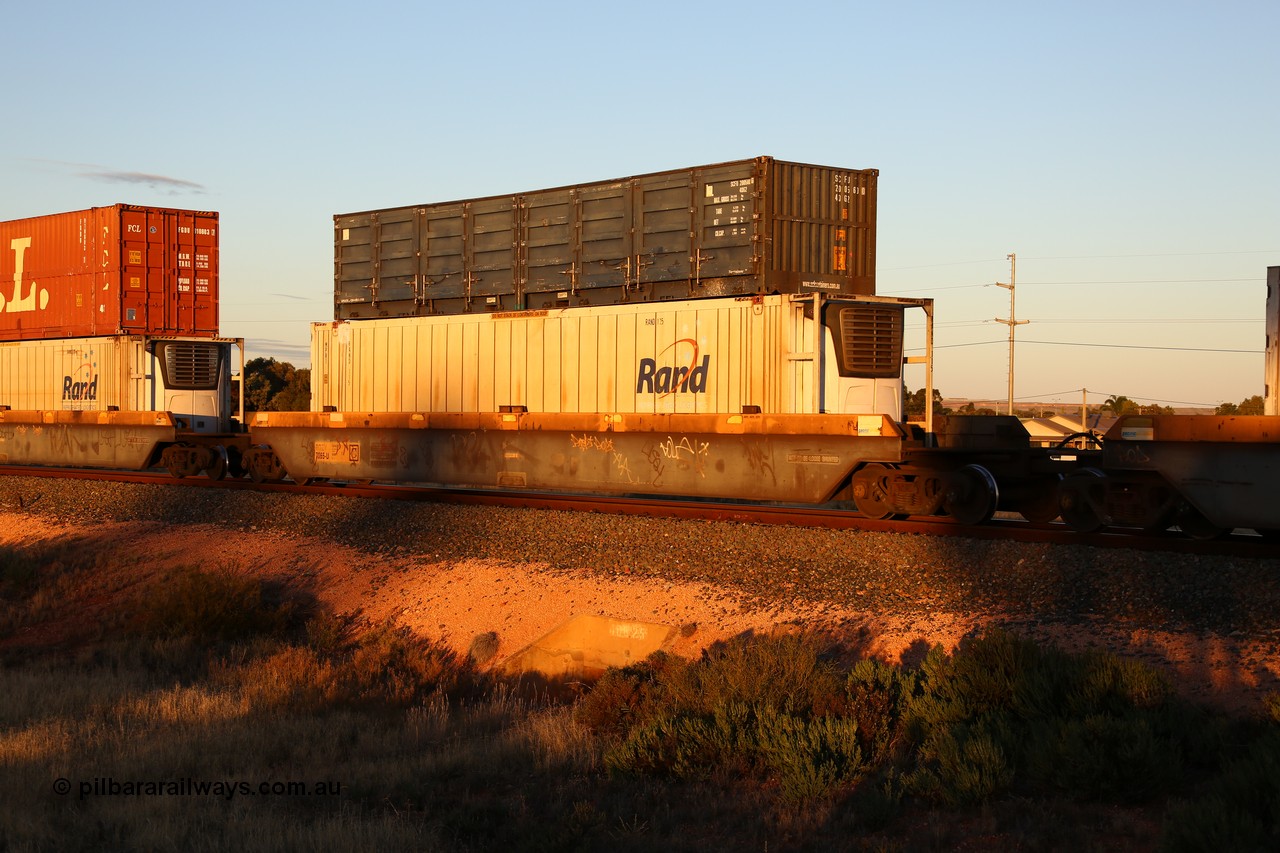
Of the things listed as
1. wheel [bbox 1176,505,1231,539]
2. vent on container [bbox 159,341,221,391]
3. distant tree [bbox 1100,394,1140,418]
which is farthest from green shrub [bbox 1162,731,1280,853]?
distant tree [bbox 1100,394,1140,418]

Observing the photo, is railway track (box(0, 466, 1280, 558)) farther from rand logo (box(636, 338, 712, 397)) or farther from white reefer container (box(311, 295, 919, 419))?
rand logo (box(636, 338, 712, 397))

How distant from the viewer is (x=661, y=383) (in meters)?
17.5

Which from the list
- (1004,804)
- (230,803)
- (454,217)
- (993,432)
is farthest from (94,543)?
(1004,804)

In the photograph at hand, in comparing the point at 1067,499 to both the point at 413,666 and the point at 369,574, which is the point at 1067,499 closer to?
the point at 413,666

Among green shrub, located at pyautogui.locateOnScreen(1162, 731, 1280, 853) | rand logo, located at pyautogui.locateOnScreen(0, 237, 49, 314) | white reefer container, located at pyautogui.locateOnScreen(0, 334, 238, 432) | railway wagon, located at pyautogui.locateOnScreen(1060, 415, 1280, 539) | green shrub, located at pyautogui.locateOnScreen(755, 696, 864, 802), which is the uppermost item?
rand logo, located at pyautogui.locateOnScreen(0, 237, 49, 314)

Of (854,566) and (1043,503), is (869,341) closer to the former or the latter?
(1043,503)

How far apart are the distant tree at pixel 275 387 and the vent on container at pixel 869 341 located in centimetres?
3258

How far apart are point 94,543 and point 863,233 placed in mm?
12360

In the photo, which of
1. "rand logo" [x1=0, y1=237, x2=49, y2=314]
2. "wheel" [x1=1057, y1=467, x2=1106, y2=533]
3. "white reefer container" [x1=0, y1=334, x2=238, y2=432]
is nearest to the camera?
"wheel" [x1=1057, y1=467, x2=1106, y2=533]

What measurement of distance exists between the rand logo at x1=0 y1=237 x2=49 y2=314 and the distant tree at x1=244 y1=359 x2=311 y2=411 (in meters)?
16.8

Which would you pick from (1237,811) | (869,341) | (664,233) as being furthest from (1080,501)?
(1237,811)

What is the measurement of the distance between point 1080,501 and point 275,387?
2243 inches

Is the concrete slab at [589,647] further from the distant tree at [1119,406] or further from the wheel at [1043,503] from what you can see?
the distant tree at [1119,406]

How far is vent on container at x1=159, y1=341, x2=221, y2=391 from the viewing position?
78.4ft
